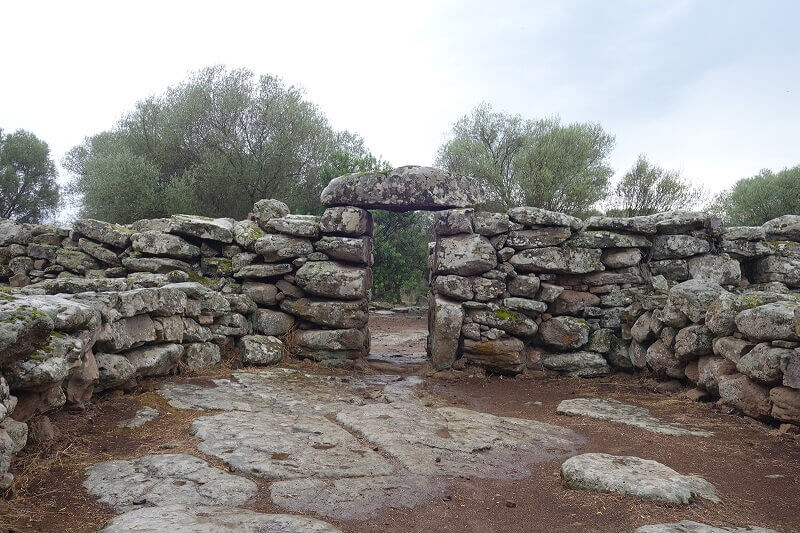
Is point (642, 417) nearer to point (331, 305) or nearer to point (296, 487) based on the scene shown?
point (296, 487)

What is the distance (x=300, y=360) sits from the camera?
8.84 meters

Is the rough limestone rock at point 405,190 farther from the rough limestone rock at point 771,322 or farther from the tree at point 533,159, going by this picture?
the tree at point 533,159

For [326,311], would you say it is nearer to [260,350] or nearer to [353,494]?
[260,350]

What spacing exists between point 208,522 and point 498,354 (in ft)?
20.8

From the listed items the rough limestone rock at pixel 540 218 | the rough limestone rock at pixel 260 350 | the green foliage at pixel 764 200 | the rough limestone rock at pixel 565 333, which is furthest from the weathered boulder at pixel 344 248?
the green foliage at pixel 764 200

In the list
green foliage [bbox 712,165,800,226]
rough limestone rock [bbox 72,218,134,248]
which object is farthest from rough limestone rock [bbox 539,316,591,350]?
green foliage [bbox 712,165,800,226]

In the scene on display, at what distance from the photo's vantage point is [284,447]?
14.5 feet

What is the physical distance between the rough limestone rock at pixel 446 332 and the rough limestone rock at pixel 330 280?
4.76 ft

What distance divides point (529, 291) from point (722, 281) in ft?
10.6

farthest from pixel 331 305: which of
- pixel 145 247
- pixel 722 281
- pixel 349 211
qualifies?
pixel 722 281

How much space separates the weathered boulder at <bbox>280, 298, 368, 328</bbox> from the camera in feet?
29.3

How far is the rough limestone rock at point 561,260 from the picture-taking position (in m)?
8.84

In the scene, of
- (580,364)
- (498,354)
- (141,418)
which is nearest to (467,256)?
(498,354)

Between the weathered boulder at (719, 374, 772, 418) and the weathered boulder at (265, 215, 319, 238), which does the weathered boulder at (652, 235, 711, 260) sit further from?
the weathered boulder at (265, 215, 319, 238)
